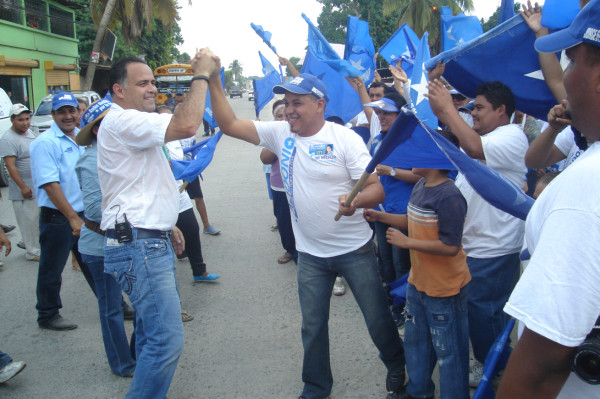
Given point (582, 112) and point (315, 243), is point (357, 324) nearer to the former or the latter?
point (315, 243)

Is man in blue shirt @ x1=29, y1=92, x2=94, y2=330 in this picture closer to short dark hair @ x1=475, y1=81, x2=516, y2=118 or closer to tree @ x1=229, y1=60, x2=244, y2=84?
short dark hair @ x1=475, y1=81, x2=516, y2=118

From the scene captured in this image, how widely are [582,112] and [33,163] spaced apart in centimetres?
436

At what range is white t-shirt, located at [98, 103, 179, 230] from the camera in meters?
2.52

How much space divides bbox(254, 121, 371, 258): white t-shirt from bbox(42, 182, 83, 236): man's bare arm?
1951mm

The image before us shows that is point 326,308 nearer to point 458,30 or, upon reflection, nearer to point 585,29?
point 585,29

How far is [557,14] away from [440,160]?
1034 millimetres

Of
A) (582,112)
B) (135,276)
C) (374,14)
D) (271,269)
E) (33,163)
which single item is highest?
(374,14)

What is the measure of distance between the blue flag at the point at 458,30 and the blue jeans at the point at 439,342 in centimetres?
297

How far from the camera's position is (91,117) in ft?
10.2

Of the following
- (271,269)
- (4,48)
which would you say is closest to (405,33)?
(271,269)

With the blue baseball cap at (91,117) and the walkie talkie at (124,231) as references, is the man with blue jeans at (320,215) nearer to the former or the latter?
the blue baseball cap at (91,117)

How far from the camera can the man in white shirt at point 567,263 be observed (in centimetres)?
97

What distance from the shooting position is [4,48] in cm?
1916

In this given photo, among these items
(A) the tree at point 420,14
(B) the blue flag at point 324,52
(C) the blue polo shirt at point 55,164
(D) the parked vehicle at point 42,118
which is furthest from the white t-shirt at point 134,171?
(A) the tree at point 420,14
